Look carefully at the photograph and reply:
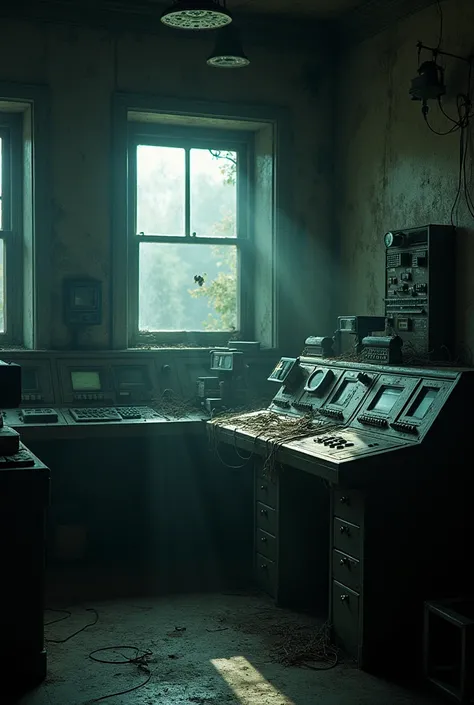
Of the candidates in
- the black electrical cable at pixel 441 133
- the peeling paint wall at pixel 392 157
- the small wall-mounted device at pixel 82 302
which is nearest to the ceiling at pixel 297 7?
the peeling paint wall at pixel 392 157

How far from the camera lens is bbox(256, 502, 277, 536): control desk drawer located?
4990 millimetres

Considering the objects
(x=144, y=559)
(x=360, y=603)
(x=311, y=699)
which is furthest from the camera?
(x=144, y=559)

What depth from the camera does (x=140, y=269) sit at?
20.8 feet

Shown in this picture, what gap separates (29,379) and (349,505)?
8.50ft

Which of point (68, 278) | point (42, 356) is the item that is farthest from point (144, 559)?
point (68, 278)

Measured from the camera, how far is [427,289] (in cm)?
495

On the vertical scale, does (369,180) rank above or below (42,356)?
above

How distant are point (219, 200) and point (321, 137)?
91 centimetres

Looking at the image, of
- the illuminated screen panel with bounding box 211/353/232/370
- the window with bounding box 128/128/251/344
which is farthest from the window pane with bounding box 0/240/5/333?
the illuminated screen panel with bounding box 211/353/232/370

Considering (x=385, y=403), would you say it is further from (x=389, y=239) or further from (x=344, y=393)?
(x=389, y=239)

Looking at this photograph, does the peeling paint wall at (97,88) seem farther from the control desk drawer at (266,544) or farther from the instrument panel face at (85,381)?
the control desk drawer at (266,544)

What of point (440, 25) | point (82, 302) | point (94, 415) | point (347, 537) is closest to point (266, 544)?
point (347, 537)

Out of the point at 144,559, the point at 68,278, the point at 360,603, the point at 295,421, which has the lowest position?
the point at 144,559

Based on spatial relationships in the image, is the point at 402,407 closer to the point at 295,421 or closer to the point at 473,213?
the point at 295,421
